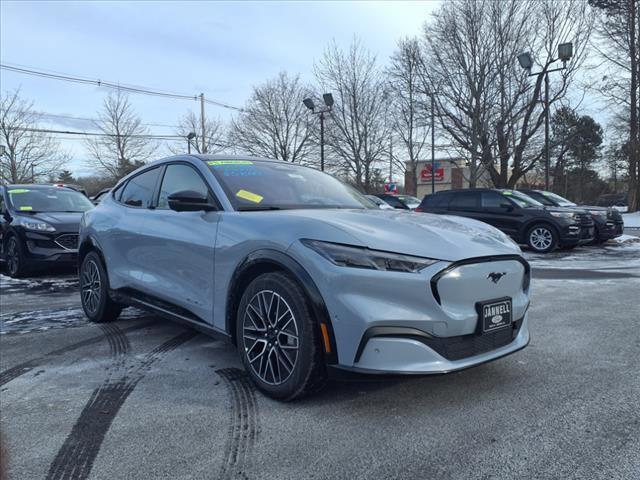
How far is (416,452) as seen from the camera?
2.37 m

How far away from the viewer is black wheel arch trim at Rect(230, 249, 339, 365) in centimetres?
266

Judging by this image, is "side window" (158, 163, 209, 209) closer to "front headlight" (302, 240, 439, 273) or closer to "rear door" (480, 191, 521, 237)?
"front headlight" (302, 240, 439, 273)

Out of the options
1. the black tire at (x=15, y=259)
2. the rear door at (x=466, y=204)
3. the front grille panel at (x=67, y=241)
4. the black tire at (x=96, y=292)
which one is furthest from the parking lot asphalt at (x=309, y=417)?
the rear door at (x=466, y=204)

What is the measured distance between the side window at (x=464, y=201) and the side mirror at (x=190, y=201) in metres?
10.4

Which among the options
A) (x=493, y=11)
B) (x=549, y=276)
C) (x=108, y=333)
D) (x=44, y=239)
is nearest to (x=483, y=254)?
(x=108, y=333)

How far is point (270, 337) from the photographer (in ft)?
9.77

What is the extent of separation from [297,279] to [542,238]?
33.6ft

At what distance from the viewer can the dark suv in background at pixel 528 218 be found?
11.4 metres

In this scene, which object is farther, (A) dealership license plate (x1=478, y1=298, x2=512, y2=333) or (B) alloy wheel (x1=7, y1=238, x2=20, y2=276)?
(B) alloy wheel (x1=7, y1=238, x2=20, y2=276)

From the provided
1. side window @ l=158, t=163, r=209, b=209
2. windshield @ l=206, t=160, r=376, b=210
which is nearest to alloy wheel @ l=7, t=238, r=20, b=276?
side window @ l=158, t=163, r=209, b=209

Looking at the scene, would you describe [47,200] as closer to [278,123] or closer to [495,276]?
[495,276]

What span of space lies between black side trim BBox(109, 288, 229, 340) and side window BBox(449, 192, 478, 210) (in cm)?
1008

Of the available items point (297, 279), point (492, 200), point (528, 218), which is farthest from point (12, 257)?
point (528, 218)

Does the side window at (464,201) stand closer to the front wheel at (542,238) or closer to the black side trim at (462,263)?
the front wheel at (542,238)
